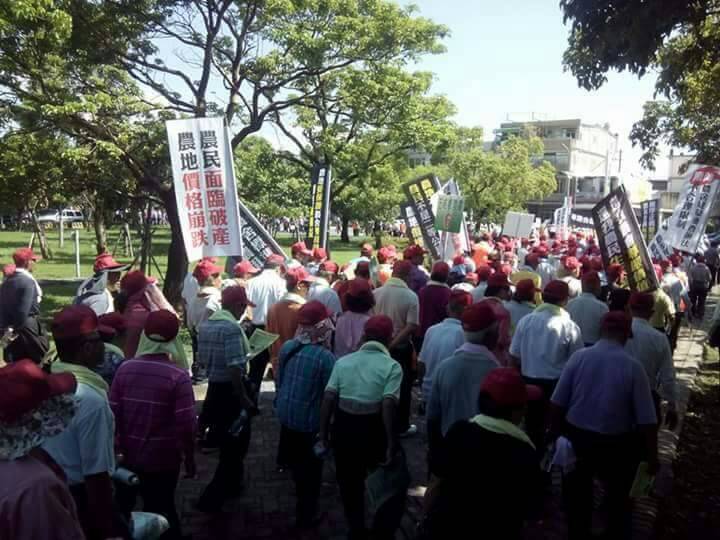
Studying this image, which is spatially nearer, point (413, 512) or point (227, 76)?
point (413, 512)

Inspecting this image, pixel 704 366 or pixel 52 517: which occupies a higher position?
pixel 52 517

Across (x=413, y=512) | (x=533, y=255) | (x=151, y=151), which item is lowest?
(x=413, y=512)

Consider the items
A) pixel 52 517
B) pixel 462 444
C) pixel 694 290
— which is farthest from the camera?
pixel 694 290

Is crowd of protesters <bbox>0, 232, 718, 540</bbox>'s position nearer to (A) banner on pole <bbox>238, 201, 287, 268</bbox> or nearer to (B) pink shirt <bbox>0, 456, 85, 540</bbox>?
(B) pink shirt <bbox>0, 456, 85, 540</bbox>

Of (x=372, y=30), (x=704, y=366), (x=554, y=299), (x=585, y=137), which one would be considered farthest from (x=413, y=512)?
(x=585, y=137)

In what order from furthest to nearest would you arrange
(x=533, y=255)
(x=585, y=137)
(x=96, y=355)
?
(x=585, y=137) < (x=533, y=255) < (x=96, y=355)

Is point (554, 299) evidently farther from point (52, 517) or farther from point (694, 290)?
point (694, 290)

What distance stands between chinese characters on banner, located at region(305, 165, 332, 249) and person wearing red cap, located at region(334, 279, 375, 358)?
21.1 ft

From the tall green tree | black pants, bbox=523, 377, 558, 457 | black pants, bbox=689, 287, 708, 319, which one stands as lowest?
black pants, bbox=689, 287, 708, 319

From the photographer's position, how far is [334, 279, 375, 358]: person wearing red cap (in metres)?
5.59

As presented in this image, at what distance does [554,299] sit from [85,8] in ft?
32.1

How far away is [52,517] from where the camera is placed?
2.11m

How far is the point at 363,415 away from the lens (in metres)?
4.04

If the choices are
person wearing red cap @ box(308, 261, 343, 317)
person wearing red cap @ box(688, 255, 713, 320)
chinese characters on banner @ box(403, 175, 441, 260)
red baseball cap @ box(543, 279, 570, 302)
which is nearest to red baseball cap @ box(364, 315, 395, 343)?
red baseball cap @ box(543, 279, 570, 302)
